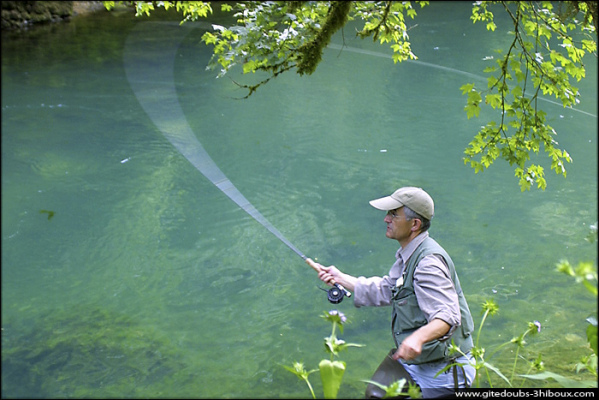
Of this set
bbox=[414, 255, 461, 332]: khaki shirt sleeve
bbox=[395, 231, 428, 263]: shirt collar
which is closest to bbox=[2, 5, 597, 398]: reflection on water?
bbox=[395, 231, 428, 263]: shirt collar

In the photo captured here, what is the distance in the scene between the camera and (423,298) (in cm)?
229

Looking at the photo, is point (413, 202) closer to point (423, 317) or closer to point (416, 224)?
point (416, 224)

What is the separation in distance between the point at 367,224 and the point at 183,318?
5.65 feet

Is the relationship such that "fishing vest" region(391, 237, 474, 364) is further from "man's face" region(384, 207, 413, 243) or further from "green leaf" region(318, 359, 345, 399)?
"green leaf" region(318, 359, 345, 399)

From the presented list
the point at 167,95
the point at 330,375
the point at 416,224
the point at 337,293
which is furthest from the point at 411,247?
the point at 167,95

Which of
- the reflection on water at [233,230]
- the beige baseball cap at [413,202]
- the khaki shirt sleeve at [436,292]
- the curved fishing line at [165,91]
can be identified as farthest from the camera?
the curved fishing line at [165,91]

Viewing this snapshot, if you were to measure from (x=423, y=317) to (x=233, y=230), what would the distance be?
271 centimetres

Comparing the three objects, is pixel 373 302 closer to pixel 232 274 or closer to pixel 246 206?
pixel 232 274

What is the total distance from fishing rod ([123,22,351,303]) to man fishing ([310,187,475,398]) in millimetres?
307

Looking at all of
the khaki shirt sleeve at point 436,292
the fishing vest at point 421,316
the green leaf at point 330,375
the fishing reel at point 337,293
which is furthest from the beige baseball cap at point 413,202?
the green leaf at point 330,375

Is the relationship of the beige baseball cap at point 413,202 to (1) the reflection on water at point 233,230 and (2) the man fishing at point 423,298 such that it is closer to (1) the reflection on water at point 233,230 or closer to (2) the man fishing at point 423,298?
(2) the man fishing at point 423,298

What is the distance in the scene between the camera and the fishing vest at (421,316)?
235cm

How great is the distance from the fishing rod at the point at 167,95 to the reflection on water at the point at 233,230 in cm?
10

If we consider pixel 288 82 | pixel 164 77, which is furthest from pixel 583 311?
pixel 164 77
